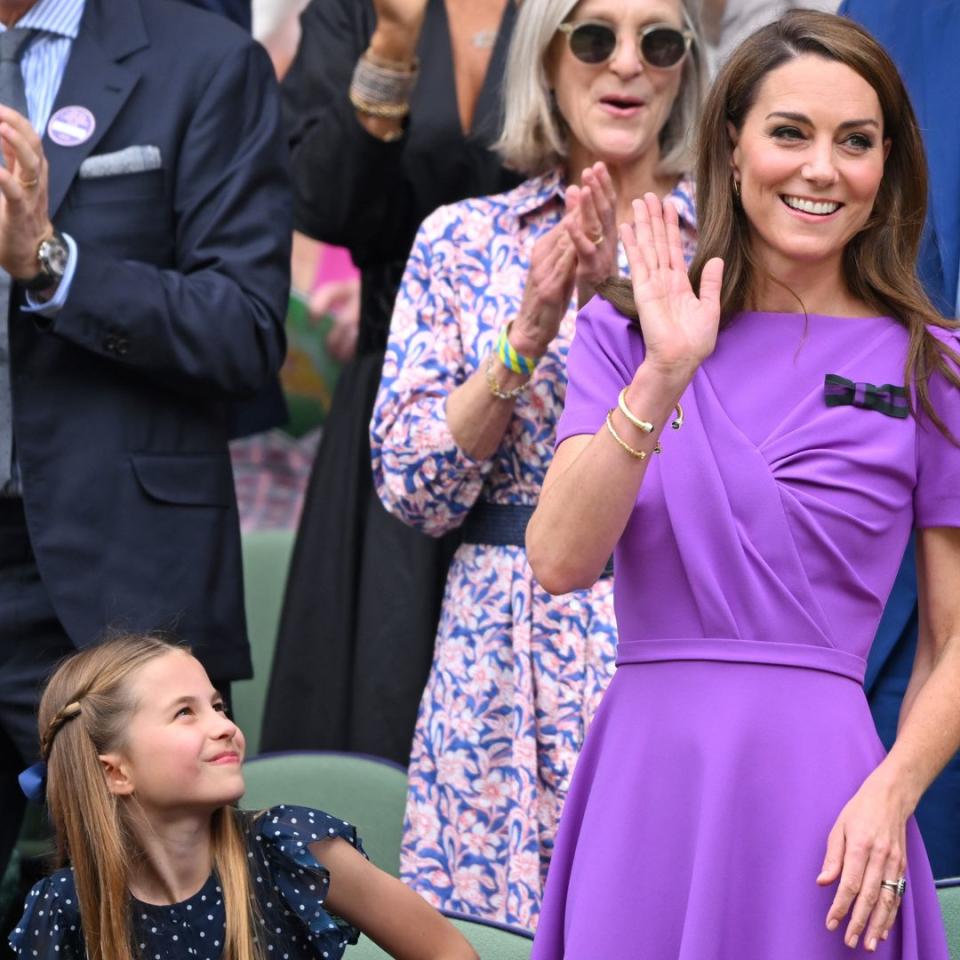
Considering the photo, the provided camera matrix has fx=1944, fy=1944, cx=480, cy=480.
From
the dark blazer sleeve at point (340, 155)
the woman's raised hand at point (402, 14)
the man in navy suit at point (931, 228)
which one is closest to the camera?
the man in navy suit at point (931, 228)

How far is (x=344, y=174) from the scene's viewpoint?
13.6ft

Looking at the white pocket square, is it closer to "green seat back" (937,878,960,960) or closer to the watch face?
the watch face

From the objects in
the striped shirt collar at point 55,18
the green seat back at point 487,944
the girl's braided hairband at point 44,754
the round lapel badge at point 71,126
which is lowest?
the green seat back at point 487,944

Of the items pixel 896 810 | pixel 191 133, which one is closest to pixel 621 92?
pixel 191 133

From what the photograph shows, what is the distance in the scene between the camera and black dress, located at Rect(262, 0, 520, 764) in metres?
4.12

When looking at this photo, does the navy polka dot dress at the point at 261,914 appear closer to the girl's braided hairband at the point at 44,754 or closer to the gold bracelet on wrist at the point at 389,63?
the girl's braided hairband at the point at 44,754

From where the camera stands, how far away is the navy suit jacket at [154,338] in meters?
3.41

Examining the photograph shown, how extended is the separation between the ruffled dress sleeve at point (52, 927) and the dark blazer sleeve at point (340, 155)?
1.92 metres

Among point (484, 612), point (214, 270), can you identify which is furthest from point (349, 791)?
point (214, 270)

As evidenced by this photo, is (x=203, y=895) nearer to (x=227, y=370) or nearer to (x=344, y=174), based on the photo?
(x=227, y=370)

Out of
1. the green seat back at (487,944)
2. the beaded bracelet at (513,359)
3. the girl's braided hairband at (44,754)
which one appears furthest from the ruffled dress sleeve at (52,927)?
the beaded bracelet at (513,359)

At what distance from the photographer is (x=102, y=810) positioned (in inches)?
108

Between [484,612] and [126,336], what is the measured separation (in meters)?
0.79

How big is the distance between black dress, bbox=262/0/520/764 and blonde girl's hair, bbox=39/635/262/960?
1266 mm
